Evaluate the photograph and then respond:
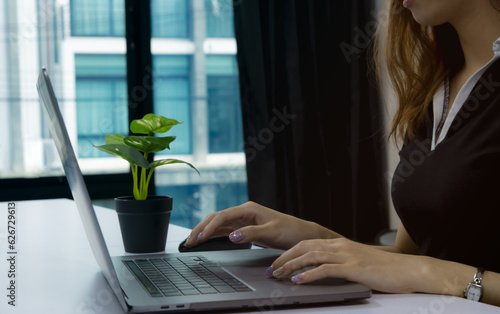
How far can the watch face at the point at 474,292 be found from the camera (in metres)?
0.77

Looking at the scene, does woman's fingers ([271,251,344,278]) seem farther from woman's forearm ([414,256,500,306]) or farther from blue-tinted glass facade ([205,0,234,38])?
blue-tinted glass facade ([205,0,234,38])

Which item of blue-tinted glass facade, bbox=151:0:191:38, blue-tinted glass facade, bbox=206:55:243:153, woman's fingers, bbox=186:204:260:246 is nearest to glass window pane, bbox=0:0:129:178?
blue-tinted glass facade, bbox=151:0:191:38

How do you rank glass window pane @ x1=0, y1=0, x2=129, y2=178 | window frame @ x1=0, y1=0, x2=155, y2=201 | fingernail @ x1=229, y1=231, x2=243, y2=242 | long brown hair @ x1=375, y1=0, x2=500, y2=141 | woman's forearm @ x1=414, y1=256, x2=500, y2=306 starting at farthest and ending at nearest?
1. window frame @ x1=0, y1=0, x2=155, y2=201
2. glass window pane @ x1=0, y1=0, x2=129, y2=178
3. long brown hair @ x1=375, y1=0, x2=500, y2=141
4. fingernail @ x1=229, y1=231, x2=243, y2=242
5. woman's forearm @ x1=414, y1=256, x2=500, y2=306

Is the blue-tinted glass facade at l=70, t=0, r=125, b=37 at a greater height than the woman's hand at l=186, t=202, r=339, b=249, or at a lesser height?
greater

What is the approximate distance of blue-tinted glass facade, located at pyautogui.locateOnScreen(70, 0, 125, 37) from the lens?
2.65 meters

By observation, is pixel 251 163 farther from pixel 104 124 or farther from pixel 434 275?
pixel 434 275

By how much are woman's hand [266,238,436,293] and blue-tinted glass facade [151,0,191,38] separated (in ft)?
7.15

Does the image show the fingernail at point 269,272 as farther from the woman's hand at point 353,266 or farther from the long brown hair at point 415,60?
the long brown hair at point 415,60

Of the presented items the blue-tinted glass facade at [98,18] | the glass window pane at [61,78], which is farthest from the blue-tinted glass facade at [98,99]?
the blue-tinted glass facade at [98,18]

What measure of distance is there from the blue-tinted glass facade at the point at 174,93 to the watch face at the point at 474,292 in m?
2.11

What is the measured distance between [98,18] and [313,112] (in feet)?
3.72

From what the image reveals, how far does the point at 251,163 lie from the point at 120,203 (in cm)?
174

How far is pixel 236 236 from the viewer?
861mm

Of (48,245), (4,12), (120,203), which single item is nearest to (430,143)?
(120,203)
